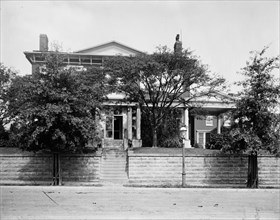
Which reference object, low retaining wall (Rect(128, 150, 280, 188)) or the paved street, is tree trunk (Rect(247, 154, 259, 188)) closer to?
low retaining wall (Rect(128, 150, 280, 188))

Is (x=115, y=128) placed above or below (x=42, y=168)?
above

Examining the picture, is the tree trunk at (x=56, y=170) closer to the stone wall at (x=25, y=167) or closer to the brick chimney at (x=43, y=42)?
the stone wall at (x=25, y=167)

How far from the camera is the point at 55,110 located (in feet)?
47.0

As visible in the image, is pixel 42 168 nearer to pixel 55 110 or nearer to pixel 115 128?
pixel 55 110

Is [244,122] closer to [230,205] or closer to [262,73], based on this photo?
[262,73]

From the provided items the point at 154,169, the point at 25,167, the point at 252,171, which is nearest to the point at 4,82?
the point at 25,167

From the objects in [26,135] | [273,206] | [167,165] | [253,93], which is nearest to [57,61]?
[26,135]

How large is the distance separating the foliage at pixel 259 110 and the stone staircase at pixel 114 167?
680 cm

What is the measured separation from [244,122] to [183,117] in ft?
37.5

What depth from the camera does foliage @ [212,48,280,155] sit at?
15.3 meters

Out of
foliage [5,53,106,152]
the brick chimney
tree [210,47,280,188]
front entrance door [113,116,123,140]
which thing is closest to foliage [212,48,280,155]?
tree [210,47,280,188]

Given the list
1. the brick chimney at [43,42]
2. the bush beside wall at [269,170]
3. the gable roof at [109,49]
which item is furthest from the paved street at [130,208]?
the brick chimney at [43,42]

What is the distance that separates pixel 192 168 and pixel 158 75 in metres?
7.14

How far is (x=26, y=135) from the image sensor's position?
15273mm
